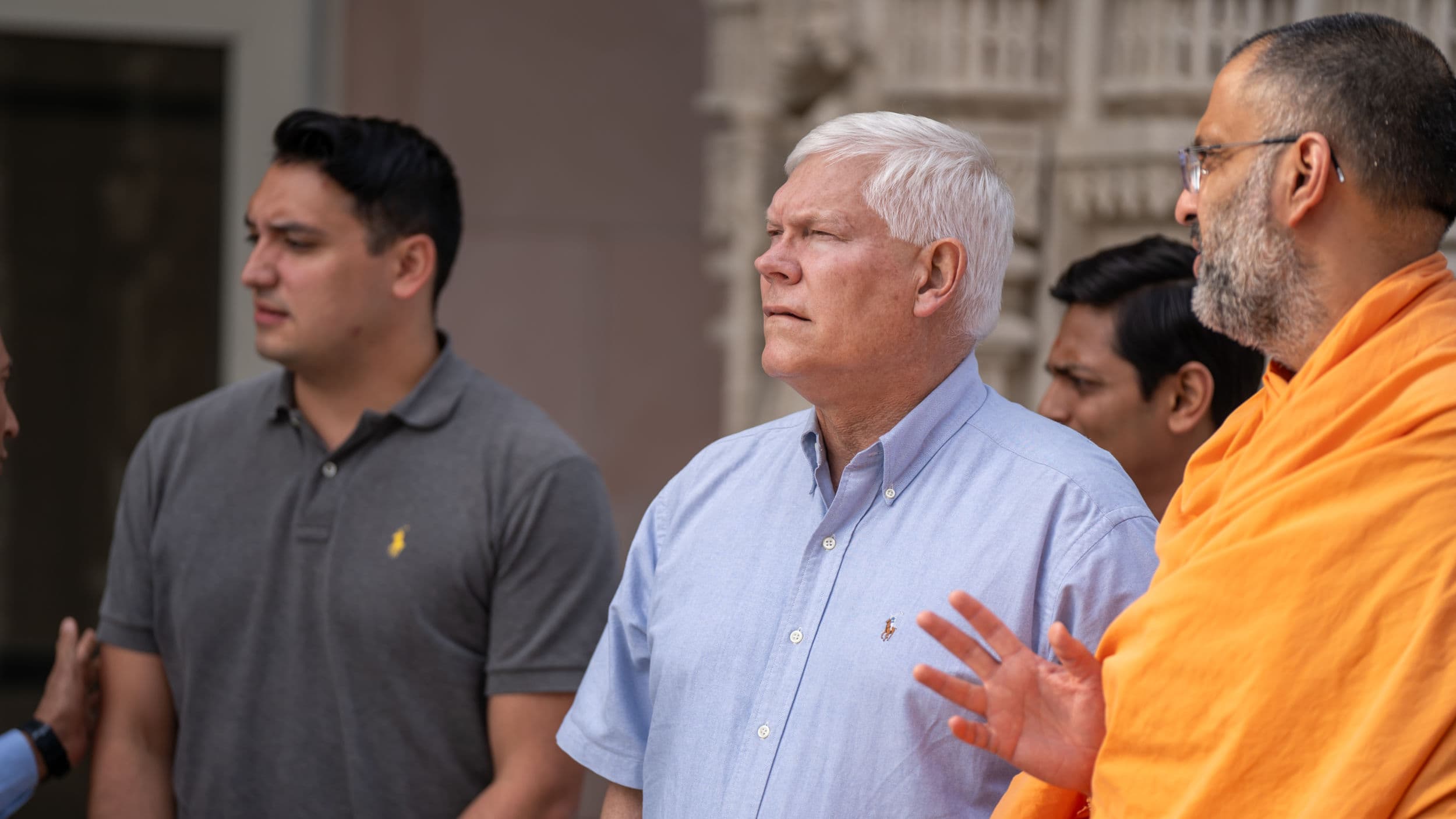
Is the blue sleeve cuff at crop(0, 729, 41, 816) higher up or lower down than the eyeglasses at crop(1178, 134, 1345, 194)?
lower down

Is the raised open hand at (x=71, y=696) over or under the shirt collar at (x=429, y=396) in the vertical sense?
under

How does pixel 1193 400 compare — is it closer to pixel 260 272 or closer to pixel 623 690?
pixel 623 690

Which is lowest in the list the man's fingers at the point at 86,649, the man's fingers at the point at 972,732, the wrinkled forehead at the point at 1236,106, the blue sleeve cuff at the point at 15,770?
the blue sleeve cuff at the point at 15,770

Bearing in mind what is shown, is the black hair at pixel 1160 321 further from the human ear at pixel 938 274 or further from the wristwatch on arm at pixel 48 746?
the wristwatch on arm at pixel 48 746

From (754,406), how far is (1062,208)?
1075 millimetres

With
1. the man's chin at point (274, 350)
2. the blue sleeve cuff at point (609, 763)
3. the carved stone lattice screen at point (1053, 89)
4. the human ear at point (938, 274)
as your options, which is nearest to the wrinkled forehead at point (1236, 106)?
the human ear at point (938, 274)

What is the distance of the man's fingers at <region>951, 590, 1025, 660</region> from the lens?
1621mm

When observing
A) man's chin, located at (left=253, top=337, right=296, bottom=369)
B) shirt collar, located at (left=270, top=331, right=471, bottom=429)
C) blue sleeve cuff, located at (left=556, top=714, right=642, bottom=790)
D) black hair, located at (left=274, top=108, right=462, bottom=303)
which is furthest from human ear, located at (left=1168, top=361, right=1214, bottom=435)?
man's chin, located at (left=253, top=337, right=296, bottom=369)

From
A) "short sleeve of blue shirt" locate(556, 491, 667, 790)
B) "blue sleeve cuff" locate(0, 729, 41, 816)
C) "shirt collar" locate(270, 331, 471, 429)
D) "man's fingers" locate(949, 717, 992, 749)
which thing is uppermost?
"shirt collar" locate(270, 331, 471, 429)

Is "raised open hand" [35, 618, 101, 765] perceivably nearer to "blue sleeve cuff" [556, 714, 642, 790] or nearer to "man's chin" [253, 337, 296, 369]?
"man's chin" [253, 337, 296, 369]

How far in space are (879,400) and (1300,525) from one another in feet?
2.11

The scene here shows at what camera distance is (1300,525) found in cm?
148

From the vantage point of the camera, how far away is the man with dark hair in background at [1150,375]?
99.9 inches

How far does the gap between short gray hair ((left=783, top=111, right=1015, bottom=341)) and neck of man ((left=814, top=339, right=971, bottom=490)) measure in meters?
0.07
